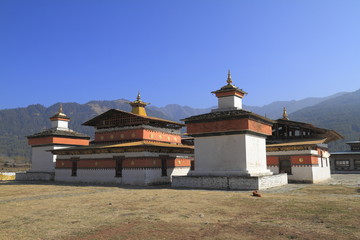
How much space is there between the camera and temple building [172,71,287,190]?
19.2 m

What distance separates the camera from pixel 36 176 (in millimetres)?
32969

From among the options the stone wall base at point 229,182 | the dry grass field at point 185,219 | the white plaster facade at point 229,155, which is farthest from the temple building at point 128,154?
the dry grass field at point 185,219

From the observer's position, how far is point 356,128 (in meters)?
147

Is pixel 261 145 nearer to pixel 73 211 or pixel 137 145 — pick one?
pixel 137 145

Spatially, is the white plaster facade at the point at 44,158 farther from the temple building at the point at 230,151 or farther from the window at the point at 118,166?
the temple building at the point at 230,151

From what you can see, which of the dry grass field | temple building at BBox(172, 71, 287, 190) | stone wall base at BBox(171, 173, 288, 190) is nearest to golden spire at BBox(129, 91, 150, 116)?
temple building at BBox(172, 71, 287, 190)

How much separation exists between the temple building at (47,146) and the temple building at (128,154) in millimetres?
2240

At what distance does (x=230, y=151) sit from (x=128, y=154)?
899 centimetres

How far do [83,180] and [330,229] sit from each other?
23.6 m

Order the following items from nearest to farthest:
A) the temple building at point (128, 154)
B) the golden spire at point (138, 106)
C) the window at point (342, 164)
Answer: the temple building at point (128, 154) → the golden spire at point (138, 106) → the window at point (342, 164)

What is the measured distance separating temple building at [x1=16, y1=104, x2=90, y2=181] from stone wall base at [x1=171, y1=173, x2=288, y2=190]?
1762cm

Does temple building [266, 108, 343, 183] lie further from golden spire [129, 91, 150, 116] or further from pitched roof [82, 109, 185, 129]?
golden spire [129, 91, 150, 116]

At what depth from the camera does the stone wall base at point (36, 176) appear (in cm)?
3164

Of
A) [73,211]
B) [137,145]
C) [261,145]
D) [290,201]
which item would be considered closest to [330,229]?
[290,201]
